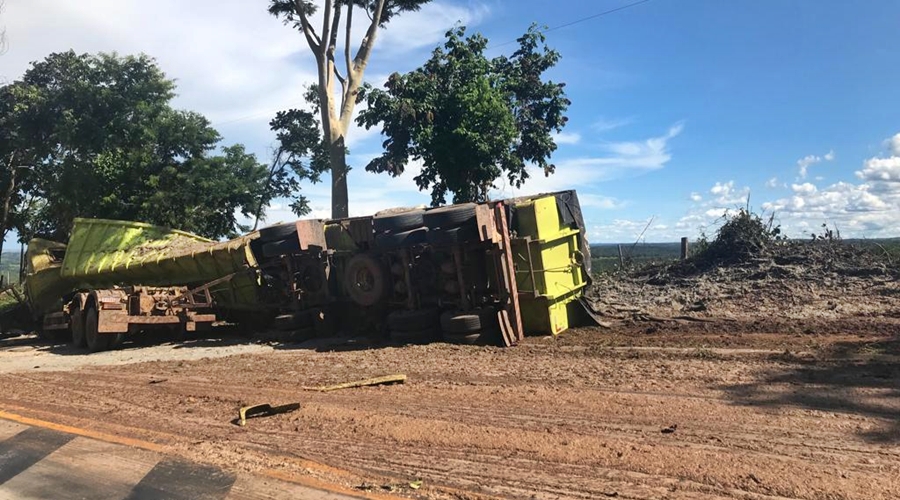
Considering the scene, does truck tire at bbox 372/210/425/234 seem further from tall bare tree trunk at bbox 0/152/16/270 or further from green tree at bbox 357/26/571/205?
tall bare tree trunk at bbox 0/152/16/270

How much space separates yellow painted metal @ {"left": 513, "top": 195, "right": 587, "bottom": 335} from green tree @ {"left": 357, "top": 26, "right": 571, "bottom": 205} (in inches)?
269

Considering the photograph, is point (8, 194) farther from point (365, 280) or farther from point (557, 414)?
point (557, 414)

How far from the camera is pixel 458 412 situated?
6086mm

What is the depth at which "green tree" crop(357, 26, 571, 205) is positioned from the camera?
17.6 metres

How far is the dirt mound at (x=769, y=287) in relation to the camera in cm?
1172

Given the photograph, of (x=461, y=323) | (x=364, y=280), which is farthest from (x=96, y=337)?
(x=461, y=323)

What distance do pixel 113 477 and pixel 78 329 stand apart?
10.3 metres

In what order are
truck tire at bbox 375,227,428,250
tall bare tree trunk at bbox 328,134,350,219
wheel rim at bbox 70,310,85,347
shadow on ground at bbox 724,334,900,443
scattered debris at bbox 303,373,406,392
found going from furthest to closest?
tall bare tree trunk at bbox 328,134,350,219 < wheel rim at bbox 70,310,85,347 < truck tire at bbox 375,227,428,250 < scattered debris at bbox 303,373,406,392 < shadow on ground at bbox 724,334,900,443

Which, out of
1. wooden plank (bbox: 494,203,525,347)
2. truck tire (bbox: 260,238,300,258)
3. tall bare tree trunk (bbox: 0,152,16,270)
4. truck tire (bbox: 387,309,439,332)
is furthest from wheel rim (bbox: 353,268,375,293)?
tall bare tree trunk (bbox: 0,152,16,270)

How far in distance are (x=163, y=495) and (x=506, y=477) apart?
2.38m

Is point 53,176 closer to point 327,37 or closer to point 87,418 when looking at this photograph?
point 327,37

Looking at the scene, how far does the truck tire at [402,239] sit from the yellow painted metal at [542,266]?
1595 millimetres

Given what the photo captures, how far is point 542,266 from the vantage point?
10.5 metres

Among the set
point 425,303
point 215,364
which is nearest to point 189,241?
point 215,364
